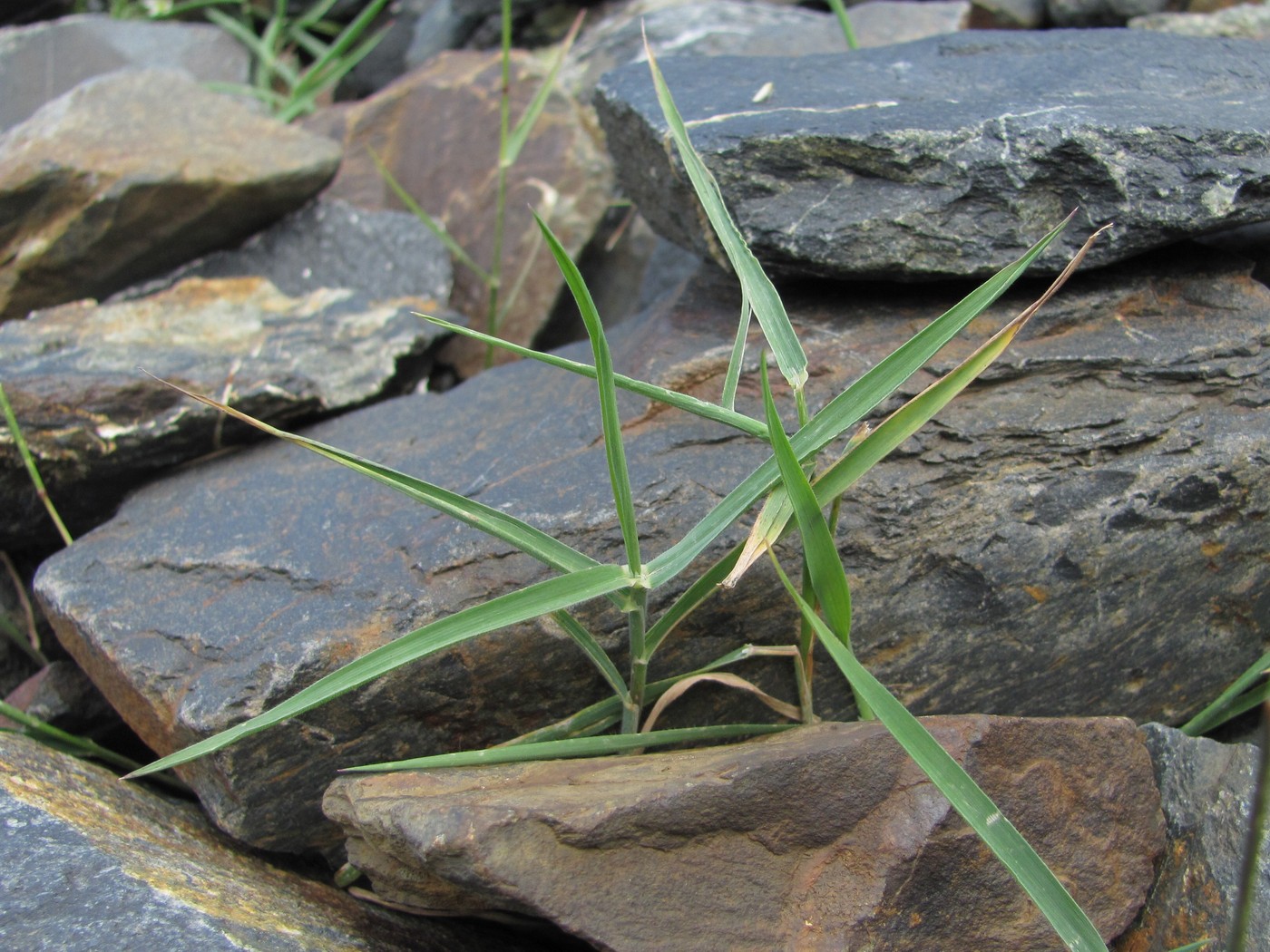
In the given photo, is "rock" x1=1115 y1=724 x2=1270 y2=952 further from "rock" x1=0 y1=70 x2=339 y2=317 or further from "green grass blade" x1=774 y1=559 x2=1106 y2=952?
"rock" x1=0 y1=70 x2=339 y2=317

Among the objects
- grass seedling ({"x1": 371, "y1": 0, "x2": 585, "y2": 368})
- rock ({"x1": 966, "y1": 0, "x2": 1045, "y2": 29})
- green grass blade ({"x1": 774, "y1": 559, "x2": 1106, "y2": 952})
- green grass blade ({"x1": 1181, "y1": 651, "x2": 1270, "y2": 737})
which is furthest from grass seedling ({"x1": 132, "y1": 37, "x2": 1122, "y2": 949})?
rock ({"x1": 966, "y1": 0, "x2": 1045, "y2": 29})

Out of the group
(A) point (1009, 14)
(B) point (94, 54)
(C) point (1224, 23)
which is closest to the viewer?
(C) point (1224, 23)

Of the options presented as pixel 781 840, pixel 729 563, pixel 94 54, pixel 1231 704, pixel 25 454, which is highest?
pixel 94 54

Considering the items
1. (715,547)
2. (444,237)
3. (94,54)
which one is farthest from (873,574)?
(94,54)

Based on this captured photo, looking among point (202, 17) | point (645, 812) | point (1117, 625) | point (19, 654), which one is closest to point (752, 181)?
point (1117, 625)

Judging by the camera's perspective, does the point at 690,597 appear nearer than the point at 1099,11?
Yes

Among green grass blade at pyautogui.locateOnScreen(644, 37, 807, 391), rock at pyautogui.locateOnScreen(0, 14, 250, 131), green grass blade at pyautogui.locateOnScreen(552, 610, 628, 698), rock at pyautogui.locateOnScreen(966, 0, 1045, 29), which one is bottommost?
green grass blade at pyautogui.locateOnScreen(552, 610, 628, 698)

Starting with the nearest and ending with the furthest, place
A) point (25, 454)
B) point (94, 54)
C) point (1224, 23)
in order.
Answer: point (25, 454) → point (1224, 23) → point (94, 54)

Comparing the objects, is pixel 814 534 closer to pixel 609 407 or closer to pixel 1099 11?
pixel 609 407
